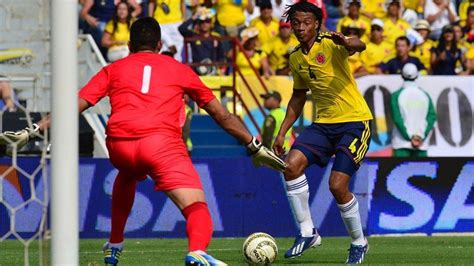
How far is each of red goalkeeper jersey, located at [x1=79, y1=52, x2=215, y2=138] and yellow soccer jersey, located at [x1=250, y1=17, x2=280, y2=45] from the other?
12.5 m

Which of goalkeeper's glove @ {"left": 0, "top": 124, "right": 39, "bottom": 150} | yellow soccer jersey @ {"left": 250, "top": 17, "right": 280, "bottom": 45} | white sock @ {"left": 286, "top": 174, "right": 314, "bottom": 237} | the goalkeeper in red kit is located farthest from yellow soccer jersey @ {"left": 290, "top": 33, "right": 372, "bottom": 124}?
yellow soccer jersey @ {"left": 250, "top": 17, "right": 280, "bottom": 45}

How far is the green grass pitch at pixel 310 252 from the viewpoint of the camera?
1148cm

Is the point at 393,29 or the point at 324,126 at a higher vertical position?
the point at 324,126

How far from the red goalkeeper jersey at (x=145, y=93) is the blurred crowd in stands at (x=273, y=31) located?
443 inches

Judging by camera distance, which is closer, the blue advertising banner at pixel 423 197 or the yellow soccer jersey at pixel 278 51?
the blue advertising banner at pixel 423 197

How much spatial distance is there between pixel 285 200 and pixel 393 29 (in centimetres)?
621

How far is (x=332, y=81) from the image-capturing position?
11445mm

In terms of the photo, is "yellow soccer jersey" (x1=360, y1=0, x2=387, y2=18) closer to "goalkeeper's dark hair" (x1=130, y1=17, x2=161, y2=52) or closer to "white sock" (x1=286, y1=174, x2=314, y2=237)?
"white sock" (x1=286, y1=174, x2=314, y2=237)

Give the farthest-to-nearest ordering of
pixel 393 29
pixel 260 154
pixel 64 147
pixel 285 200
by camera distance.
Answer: pixel 393 29 → pixel 285 200 → pixel 260 154 → pixel 64 147

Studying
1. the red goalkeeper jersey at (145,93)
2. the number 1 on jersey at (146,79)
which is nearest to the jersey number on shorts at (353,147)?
the red goalkeeper jersey at (145,93)

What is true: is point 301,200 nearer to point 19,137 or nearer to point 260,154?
point 260,154

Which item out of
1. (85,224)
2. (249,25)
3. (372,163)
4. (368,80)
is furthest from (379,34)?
(85,224)

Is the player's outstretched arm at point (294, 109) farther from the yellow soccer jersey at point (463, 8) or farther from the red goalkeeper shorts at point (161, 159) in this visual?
the yellow soccer jersey at point (463, 8)

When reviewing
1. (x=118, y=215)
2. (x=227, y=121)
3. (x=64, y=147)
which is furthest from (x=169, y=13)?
(x=64, y=147)
